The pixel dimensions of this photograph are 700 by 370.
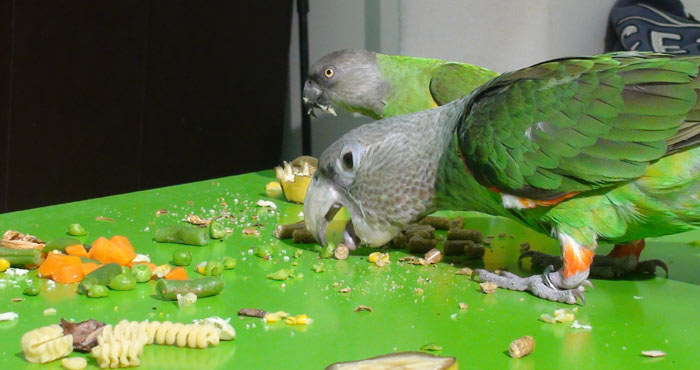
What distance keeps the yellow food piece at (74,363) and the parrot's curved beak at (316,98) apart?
2.28 m

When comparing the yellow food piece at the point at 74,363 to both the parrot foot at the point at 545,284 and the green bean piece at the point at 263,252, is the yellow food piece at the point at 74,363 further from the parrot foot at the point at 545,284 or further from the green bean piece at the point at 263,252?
the parrot foot at the point at 545,284

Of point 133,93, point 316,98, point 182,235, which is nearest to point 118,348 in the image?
point 182,235

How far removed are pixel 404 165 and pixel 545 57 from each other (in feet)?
7.98

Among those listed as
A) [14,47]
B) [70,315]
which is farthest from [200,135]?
[70,315]

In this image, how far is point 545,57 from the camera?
177 inches

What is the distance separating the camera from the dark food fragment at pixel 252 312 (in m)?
1.86

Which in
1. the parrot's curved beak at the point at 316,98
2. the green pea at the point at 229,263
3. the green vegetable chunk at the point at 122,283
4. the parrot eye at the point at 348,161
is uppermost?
the parrot eye at the point at 348,161

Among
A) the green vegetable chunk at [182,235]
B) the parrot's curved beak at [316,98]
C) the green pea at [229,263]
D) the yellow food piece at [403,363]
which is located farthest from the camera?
the parrot's curved beak at [316,98]

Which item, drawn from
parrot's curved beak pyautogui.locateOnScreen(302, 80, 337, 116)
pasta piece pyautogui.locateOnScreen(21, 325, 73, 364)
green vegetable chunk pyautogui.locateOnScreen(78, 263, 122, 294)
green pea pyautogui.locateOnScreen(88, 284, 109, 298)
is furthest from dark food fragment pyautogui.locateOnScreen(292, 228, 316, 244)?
parrot's curved beak pyautogui.locateOnScreen(302, 80, 337, 116)

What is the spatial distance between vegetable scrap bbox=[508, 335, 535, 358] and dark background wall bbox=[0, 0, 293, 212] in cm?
338

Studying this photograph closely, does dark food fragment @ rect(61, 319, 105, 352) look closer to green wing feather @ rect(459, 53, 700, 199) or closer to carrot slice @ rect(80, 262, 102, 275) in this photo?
carrot slice @ rect(80, 262, 102, 275)

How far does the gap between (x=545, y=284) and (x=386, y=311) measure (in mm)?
443

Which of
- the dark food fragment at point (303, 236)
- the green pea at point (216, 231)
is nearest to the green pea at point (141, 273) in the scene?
the green pea at point (216, 231)

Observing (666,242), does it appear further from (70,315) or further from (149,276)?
(70,315)
